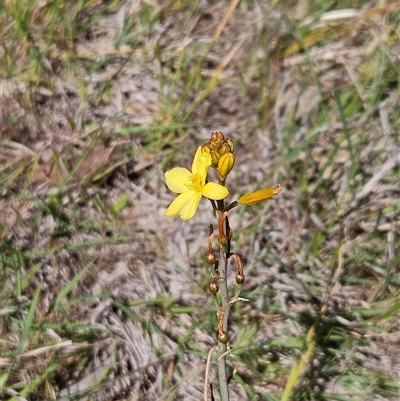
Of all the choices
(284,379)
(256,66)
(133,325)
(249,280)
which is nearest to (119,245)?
(133,325)

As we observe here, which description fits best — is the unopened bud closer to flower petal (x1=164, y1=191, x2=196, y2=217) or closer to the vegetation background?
flower petal (x1=164, y1=191, x2=196, y2=217)

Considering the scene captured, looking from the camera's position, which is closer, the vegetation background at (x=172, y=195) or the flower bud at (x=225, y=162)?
the flower bud at (x=225, y=162)

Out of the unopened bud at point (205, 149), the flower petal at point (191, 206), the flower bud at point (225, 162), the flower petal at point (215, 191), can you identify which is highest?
the unopened bud at point (205, 149)

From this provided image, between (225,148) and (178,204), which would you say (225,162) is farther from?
(178,204)

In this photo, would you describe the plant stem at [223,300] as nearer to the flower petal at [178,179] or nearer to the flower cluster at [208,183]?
the flower cluster at [208,183]

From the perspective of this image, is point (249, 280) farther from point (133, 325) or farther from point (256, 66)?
point (256, 66)

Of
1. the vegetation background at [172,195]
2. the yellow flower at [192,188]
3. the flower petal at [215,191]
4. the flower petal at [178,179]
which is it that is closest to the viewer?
the flower petal at [215,191]

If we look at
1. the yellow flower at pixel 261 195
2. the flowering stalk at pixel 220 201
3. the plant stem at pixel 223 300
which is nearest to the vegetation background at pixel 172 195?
the plant stem at pixel 223 300

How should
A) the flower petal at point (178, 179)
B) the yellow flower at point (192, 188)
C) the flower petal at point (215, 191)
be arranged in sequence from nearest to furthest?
the flower petal at point (215, 191) → the yellow flower at point (192, 188) → the flower petal at point (178, 179)

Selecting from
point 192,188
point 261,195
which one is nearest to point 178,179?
point 192,188
